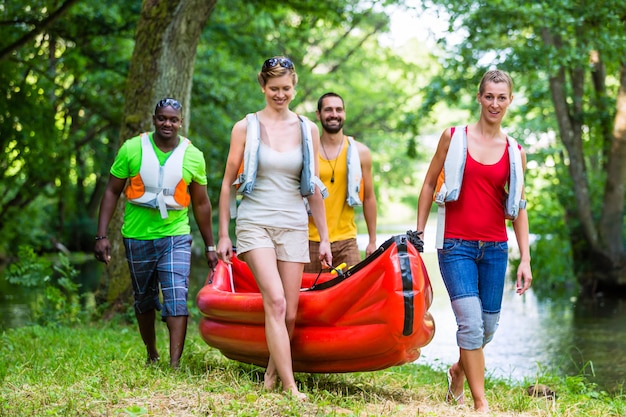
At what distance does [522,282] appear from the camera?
5332 millimetres

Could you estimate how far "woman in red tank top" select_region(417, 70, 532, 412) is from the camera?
201 inches

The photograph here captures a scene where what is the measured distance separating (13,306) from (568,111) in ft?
34.3

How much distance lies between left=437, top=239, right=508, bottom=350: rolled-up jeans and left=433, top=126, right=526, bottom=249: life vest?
133 millimetres

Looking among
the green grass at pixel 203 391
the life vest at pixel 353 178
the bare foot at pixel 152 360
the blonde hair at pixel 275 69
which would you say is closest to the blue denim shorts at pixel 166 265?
the bare foot at pixel 152 360

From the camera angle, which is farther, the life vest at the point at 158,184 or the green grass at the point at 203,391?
the life vest at the point at 158,184

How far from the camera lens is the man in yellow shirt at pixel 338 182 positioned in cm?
641

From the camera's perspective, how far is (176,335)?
590cm

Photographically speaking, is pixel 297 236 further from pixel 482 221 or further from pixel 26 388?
pixel 26 388

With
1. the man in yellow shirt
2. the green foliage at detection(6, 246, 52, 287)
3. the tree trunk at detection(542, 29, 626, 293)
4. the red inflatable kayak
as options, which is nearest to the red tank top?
the red inflatable kayak

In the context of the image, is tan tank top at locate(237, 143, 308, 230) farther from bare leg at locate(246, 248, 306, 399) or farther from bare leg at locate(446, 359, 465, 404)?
bare leg at locate(446, 359, 465, 404)

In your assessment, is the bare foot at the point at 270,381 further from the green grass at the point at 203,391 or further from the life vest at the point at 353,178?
the life vest at the point at 353,178

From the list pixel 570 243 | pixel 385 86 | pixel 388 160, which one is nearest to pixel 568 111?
Answer: pixel 570 243

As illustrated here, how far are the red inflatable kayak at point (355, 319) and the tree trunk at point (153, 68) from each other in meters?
4.18

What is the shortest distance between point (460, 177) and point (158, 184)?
2106mm
